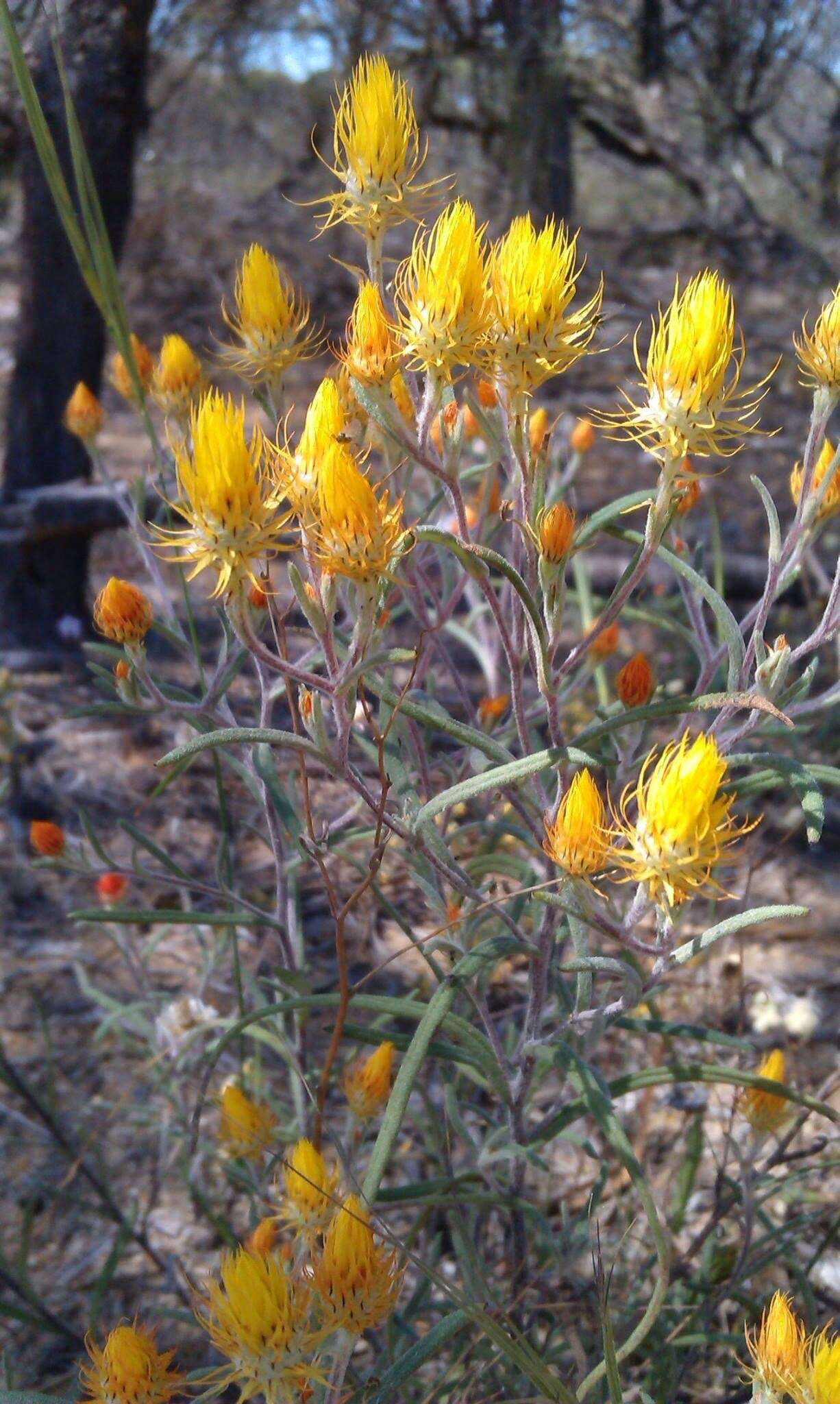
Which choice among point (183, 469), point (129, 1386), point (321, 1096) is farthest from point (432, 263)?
point (129, 1386)

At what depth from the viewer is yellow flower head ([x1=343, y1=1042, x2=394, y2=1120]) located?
141 centimetres

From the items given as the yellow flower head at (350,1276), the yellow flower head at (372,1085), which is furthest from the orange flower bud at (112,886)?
the yellow flower head at (350,1276)

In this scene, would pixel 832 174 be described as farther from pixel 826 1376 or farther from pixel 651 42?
pixel 826 1376

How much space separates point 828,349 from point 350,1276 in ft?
3.57

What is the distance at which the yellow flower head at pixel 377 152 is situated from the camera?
1218 mm

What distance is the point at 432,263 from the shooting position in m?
1.08

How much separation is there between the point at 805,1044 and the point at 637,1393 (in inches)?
46.1

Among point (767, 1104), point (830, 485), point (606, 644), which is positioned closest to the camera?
point (830, 485)

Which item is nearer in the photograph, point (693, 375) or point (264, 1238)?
point (693, 375)

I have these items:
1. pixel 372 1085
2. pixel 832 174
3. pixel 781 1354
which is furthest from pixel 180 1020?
pixel 832 174

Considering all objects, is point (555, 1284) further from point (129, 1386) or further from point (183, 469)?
point (183, 469)

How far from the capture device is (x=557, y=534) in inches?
43.5

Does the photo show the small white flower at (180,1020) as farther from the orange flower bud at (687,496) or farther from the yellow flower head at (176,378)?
the orange flower bud at (687,496)

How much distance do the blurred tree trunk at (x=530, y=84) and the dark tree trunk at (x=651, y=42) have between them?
19.7 inches
